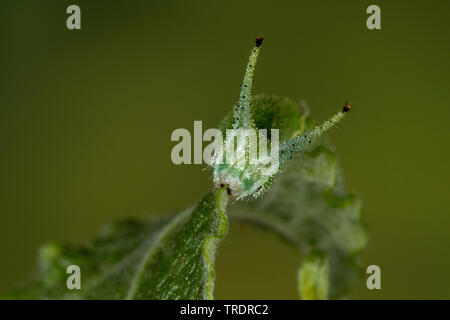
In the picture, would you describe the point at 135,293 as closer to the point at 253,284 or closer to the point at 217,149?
the point at 217,149

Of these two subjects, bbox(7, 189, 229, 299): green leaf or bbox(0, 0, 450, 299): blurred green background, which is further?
bbox(0, 0, 450, 299): blurred green background

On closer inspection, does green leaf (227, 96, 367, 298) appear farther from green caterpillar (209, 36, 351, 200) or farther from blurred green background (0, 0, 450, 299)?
blurred green background (0, 0, 450, 299)

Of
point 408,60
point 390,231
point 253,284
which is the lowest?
point 253,284

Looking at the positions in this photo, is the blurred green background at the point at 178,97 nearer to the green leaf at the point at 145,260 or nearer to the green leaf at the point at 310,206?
the green leaf at the point at 310,206

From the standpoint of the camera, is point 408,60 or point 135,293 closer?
point 135,293

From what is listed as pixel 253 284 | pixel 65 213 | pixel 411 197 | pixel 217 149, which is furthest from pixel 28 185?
pixel 217 149

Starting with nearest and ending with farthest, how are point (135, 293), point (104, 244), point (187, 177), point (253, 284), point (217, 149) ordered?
point (217, 149)
point (135, 293)
point (104, 244)
point (253, 284)
point (187, 177)

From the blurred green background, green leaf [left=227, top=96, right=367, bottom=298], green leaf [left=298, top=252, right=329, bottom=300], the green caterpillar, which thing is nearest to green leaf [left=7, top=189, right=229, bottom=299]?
the green caterpillar
